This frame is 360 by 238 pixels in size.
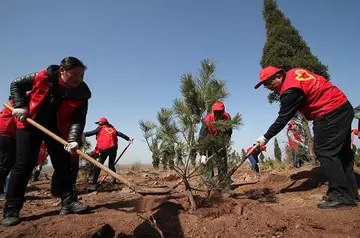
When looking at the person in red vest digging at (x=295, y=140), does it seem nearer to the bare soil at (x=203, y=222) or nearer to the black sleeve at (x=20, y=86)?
the bare soil at (x=203, y=222)

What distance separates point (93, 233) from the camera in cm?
239

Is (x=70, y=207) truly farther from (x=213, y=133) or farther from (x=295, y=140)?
(x=295, y=140)

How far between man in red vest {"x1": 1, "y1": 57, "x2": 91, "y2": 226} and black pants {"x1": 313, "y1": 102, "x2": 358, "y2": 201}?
2.59 metres

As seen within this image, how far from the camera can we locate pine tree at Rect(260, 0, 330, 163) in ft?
30.7

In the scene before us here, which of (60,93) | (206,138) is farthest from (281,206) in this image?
(60,93)

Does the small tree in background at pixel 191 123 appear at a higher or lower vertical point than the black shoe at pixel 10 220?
higher

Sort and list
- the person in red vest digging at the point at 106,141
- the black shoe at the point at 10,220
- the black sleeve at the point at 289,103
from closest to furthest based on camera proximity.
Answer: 1. the black shoe at the point at 10,220
2. the black sleeve at the point at 289,103
3. the person in red vest digging at the point at 106,141

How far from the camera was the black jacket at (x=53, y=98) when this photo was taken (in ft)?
10.1

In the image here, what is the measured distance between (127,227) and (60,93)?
5.27 feet

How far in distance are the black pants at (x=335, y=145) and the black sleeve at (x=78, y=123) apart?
260cm

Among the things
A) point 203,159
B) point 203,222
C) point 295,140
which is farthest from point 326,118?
point 295,140

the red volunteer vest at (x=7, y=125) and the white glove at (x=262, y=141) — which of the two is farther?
the red volunteer vest at (x=7, y=125)

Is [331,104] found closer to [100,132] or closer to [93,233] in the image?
[93,233]

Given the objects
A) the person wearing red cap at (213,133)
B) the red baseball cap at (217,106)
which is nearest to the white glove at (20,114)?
A: the person wearing red cap at (213,133)
